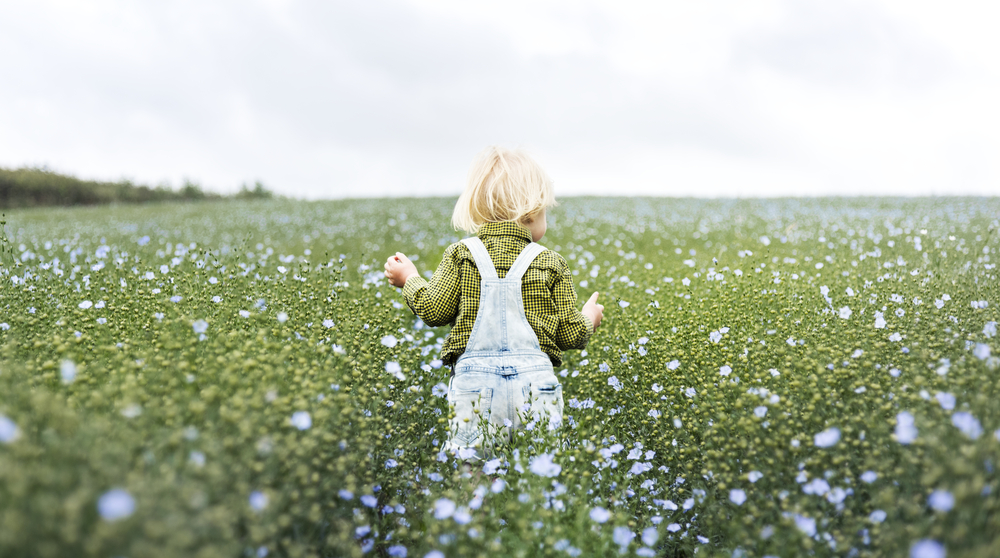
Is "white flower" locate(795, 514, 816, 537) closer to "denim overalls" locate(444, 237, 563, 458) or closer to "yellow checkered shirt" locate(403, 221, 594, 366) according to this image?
"denim overalls" locate(444, 237, 563, 458)

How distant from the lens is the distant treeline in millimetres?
21047

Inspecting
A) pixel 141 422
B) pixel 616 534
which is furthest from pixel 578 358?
pixel 141 422

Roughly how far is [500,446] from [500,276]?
778 millimetres

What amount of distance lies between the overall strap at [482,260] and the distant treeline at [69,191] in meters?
25.2

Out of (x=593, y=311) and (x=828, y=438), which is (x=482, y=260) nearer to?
(x=593, y=311)

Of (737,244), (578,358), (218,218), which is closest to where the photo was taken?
(578,358)

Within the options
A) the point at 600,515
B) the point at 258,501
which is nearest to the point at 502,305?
the point at 600,515

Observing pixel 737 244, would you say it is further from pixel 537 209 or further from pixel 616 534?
pixel 616 534

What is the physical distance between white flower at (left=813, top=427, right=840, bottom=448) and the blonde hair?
59.2 inches

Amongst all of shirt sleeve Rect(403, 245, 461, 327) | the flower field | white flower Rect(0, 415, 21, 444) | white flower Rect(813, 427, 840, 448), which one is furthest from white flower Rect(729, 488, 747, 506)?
white flower Rect(0, 415, 21, 444)

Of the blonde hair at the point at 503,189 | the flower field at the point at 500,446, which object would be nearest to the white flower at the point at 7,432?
the flower field at the point at 500,446

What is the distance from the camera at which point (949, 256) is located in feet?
18.4

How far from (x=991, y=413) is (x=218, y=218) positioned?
1474 cm

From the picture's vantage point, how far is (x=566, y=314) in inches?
109
